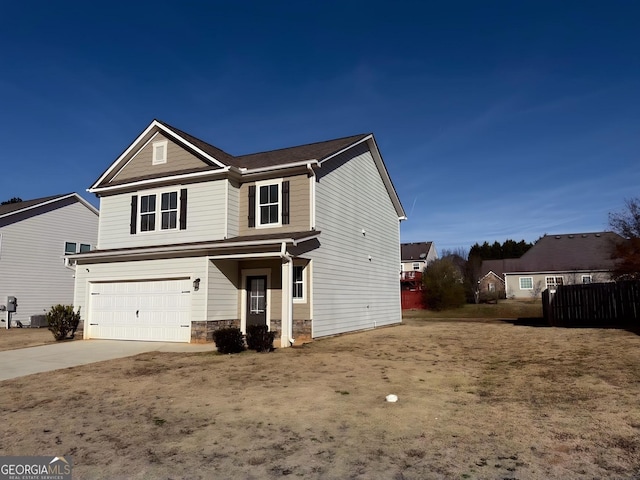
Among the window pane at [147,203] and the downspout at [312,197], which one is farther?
the window pane at [147,203]

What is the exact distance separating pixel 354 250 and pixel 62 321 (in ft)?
37.2

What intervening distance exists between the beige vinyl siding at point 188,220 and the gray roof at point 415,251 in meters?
46.1

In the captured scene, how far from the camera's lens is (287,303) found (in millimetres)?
13758

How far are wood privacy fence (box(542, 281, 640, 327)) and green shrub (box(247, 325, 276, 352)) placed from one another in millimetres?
12725

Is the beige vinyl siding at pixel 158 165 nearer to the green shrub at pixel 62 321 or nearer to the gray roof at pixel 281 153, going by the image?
the gray roof at pixel 281 153

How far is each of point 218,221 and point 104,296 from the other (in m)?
5.41

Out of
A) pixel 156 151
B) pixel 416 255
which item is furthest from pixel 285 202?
pixel 416 255

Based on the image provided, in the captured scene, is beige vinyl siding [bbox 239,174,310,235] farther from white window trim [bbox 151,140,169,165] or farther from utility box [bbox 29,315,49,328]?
utility box [bbox 29,315,49,328]

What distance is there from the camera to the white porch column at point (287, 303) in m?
13.8

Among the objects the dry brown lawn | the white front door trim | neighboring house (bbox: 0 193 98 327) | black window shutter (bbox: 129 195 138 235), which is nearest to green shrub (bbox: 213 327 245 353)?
the dry brown lawn

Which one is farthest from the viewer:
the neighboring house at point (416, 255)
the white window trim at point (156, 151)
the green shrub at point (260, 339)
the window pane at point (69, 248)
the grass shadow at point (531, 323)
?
the neighboring house at point (416, 255)

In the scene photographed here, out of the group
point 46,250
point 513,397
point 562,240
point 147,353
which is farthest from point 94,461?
point 562,240

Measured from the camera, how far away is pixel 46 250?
27.2 metres

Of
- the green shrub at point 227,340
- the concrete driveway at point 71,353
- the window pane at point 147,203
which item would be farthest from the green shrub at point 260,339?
the window pane at point 147,203
